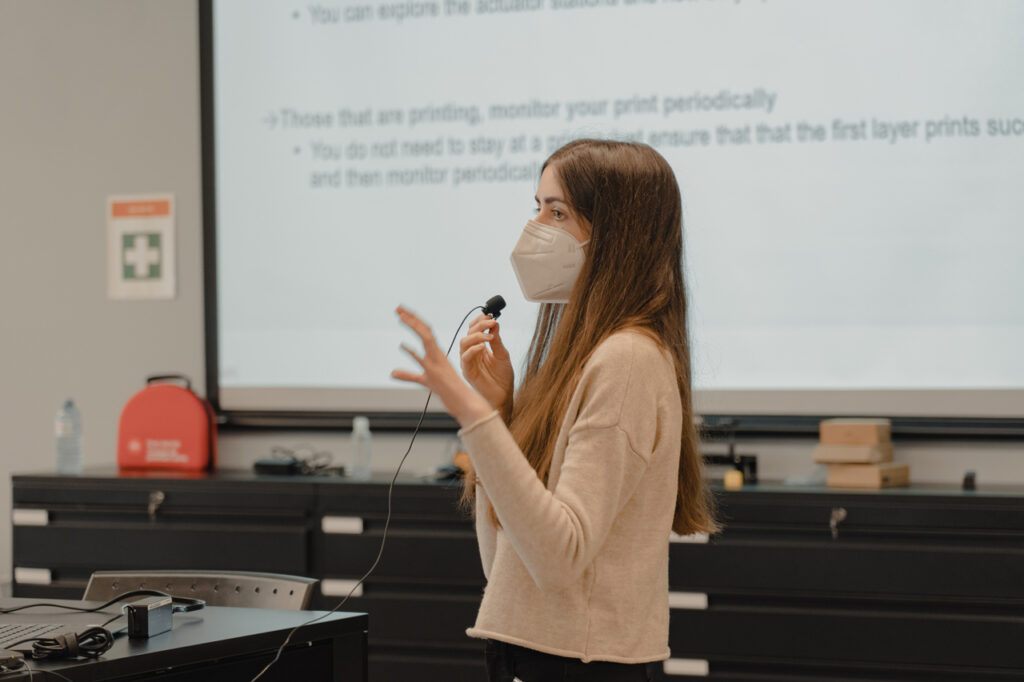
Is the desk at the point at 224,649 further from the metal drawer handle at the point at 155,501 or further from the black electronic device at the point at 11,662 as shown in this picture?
the metal drawer handle at the point at 155,501

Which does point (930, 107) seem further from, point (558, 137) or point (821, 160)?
point (558, 137)

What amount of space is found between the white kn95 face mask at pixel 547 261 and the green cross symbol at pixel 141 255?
256 centimetres

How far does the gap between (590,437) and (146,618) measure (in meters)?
0.74

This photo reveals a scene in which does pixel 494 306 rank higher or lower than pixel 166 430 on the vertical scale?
higher

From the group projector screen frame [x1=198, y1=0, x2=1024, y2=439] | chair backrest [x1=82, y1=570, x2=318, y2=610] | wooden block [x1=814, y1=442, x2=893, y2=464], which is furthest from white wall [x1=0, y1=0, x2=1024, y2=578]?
wooden block [x1=814, y1=442, x2=893, y2=464]

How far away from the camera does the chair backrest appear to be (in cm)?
215

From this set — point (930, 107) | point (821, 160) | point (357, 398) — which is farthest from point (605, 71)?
point (357, 398)

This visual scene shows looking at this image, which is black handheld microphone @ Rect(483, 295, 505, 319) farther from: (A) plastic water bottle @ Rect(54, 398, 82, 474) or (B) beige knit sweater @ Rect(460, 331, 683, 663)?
(A) plastic water bottle @ Rect(54, 398, 82, 474)

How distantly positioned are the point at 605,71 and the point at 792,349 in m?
1.02

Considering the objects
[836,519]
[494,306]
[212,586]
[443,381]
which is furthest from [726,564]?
[443,381]

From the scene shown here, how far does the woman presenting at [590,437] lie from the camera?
1.37 meters

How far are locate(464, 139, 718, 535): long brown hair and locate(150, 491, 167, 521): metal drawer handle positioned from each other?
7.05ft

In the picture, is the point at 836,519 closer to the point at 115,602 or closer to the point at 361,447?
the point at 361,447

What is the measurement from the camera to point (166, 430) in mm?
3740
